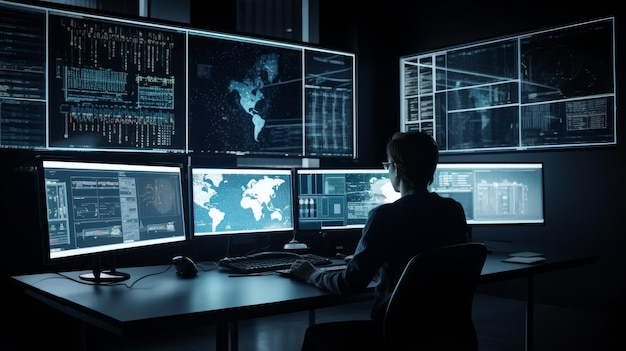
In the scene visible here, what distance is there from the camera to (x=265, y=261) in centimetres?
233

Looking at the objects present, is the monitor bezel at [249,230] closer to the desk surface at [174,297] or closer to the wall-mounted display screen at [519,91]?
the desk surface at [174,297]

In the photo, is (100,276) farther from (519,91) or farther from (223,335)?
(519,91)

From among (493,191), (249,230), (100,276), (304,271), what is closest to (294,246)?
(249,230)

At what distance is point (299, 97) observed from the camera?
3803 mm

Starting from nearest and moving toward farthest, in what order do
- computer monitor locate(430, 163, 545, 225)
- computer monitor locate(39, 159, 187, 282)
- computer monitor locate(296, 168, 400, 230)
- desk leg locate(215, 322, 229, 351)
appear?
desk leg locate(215, 322, 229, 351), computer monitor locate(39, 159, 187, 282), computer monitor locate(296, 168, 400, 230), computer monitor locate(430, 163, 545, 225)

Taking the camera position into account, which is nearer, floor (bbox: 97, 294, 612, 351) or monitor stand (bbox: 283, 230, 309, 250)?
monitor stand (bbox: 283, 230, 309, 250)

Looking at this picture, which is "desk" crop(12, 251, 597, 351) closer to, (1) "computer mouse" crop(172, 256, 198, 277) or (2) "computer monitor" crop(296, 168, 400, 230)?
(1) "computer mouse" crop(172, 256, 198, 277)

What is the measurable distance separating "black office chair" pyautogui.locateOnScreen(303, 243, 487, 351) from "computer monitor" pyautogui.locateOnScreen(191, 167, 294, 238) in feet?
3.21

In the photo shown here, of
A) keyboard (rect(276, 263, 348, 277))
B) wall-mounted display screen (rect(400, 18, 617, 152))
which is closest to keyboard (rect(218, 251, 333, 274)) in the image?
keyboard (rect(276, 263, 348, 277))

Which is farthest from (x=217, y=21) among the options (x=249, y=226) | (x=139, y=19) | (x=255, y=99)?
(x=249, y=226)

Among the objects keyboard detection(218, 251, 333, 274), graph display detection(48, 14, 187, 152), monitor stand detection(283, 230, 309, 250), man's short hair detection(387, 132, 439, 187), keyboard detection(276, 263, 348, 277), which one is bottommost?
keyboard detection(276, 263, 348, 277)

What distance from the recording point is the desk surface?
4.90ft

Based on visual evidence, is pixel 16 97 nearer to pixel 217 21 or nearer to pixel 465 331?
pixel 217 21

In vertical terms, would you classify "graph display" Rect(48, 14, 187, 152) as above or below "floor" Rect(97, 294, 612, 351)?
above
